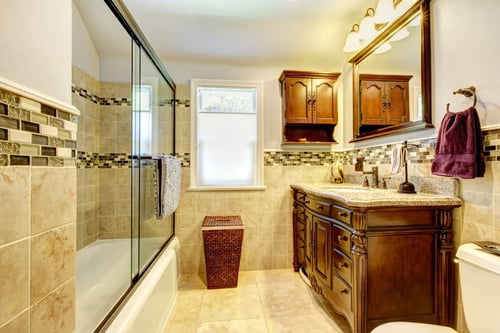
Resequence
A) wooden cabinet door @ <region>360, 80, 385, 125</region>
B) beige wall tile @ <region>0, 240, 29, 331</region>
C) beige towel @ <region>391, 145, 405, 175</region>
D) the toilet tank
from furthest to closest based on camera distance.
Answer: wooden cabinet door @ <region>360, 80, 385, 125</region> < beige towel @ <region>391, 145, 405, 175</region> < the toilet tank < beige wall tile @ <region>0, 240, 29, 331</region>

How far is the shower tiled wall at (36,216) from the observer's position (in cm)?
52

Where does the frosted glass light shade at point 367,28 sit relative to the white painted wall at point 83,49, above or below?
above

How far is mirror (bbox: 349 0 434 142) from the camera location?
1.51 metres

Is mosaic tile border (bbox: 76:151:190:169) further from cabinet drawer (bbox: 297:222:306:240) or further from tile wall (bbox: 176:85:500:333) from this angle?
cabinet drawer (bbox: 297:222:306:240)

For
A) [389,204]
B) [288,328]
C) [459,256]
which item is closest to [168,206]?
[288,328]

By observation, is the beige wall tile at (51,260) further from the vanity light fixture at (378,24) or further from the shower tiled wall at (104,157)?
the vanity light fixture at (378,24)

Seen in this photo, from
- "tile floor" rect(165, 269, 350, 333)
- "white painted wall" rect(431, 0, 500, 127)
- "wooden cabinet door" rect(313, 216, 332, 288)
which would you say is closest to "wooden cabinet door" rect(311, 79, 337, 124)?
"white painted wall" rect(431, 0, 500, 127)

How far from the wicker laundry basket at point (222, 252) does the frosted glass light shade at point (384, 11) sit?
2.17 metres

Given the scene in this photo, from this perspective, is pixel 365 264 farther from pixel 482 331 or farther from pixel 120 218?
pixel 120 218

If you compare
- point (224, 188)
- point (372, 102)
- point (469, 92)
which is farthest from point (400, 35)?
point (224, 188)

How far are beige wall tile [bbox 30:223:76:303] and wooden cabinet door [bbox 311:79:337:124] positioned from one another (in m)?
2.32

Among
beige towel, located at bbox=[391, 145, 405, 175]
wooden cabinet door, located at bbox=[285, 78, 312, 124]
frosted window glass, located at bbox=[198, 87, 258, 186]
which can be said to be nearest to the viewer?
beige towel, located at bbox=[391, 145, 405, 175]

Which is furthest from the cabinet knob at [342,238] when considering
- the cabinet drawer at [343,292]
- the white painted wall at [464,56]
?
the white painted wall at [464,56]

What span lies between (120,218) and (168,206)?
24.3 inches
